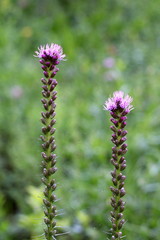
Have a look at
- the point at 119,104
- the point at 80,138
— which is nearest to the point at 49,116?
the point at 119,104

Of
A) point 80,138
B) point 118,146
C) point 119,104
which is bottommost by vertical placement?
point 118,146

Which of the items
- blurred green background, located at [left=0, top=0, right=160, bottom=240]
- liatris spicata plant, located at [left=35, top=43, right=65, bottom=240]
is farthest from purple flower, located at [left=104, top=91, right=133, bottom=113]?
blurred green background, located at [left=0, top=0, right=160, bottom=240]

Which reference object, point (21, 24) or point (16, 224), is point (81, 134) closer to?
point (16, 224)

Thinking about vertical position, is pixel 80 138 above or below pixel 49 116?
above

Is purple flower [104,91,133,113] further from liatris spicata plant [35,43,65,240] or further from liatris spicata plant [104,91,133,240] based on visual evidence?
liatris spicata plant [35,43,65,240]

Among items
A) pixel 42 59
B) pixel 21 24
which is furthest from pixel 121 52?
pixel 42 59

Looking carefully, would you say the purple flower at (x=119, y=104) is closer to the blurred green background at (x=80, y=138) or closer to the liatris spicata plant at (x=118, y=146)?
the liatris spicata plant at (x=118, y=146)

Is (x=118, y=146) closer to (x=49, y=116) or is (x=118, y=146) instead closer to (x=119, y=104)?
(x=119, y=104)
